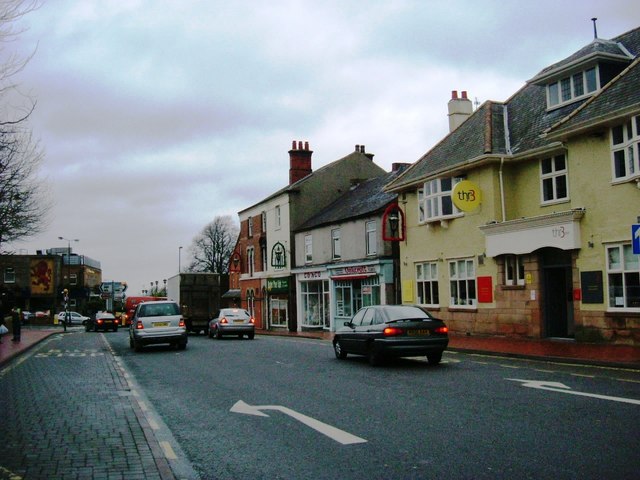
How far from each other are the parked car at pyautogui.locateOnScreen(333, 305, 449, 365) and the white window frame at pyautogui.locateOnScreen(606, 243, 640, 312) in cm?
631

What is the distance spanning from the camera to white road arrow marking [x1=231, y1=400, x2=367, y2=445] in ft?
25.0

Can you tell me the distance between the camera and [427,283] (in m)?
28.5

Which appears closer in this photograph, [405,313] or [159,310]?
[405,313]

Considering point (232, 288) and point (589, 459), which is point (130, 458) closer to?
point (589, 459)

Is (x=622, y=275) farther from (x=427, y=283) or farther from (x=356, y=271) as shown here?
Answer: (x=356, y=271)

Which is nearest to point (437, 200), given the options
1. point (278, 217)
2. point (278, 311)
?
point (278, 217)

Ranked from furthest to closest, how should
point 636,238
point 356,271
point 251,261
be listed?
point 251,261
point 356,271
point 636,238

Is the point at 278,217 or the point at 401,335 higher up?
the point at 278,217

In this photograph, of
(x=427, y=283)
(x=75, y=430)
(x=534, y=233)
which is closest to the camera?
(x=75, y=430)

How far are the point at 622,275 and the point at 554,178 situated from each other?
484 centimetres

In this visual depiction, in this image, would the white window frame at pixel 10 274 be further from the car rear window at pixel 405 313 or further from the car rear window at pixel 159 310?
the car rear window at pixel 405 313

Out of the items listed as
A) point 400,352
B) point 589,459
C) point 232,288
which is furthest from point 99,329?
point 589,459

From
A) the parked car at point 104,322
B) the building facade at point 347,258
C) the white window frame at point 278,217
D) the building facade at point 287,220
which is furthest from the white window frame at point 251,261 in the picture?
the parked car at point 104,322

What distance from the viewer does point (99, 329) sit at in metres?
51.2
